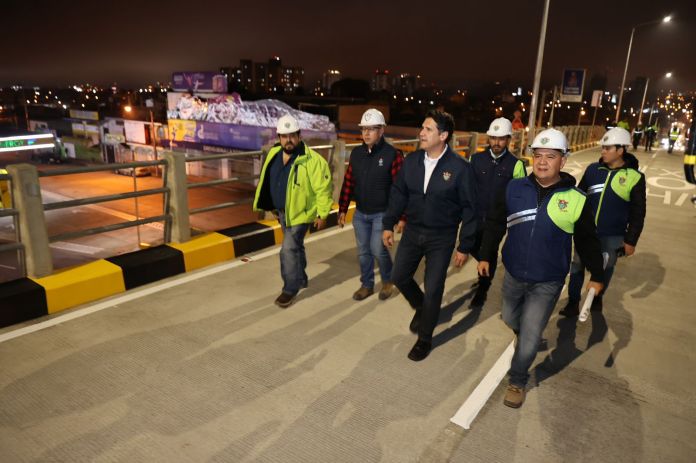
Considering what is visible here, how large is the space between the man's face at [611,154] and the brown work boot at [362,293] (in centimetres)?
283

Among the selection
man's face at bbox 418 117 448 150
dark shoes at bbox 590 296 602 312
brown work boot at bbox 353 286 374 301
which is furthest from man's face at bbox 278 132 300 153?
dark shoes at bbox 590 296 602 312

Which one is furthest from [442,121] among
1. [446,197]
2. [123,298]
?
[123,298]

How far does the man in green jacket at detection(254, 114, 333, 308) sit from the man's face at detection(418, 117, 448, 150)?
4.51ft

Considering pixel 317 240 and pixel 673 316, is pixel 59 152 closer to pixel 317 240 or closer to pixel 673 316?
pixel 317 240

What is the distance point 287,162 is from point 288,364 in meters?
2.04

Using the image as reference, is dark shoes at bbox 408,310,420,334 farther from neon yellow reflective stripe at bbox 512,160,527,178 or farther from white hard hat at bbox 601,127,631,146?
white hard hat at bbox 601,127,631,146

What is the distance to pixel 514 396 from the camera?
3.51 metres

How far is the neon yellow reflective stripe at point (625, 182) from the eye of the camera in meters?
4.73

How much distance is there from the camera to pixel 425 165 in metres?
3.97

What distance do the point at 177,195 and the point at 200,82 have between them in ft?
181

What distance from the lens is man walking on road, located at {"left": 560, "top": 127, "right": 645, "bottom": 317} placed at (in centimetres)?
472

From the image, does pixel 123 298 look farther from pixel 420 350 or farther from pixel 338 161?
pixel 338 161

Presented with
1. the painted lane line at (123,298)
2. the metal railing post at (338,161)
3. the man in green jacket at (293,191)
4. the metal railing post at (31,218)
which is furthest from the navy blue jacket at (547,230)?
the metal railing post at (338,161)

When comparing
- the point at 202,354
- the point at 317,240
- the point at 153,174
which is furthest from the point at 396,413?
the point at 153,174
